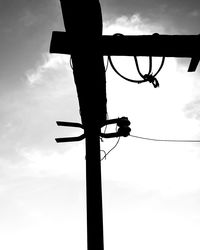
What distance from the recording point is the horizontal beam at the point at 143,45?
133 inches

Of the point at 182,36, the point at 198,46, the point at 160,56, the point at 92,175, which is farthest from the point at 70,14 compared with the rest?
the point at 92,175

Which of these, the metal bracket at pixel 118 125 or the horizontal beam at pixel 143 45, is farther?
the metal bracket at pixel 118 125

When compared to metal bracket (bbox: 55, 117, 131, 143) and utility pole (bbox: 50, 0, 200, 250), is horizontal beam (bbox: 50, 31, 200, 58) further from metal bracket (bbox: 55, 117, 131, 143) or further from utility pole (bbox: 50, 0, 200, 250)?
metal bracket (bbox: 55, 117, 131, 143)

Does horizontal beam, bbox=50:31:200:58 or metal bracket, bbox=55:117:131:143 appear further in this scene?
metal bracket, bbox=55:117:131:143

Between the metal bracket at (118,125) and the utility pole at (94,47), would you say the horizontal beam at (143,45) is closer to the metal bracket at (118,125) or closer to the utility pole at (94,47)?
the utility pole at (94,47)

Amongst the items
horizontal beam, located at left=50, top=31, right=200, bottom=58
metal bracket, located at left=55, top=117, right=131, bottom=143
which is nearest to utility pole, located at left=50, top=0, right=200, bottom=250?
horizontal beam, located at left=50, top=31, right=200, bottom=58

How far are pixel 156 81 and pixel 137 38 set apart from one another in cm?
62

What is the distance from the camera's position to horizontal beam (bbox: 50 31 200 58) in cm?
337

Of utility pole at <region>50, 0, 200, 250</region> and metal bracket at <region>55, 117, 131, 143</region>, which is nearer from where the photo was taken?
utility pole at <region>50, 0, 200, 250</region>

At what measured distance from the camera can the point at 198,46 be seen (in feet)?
11.3

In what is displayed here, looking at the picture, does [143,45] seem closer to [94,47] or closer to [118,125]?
[94,47]

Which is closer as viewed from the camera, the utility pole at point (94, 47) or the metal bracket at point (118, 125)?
the utility pole at point (94, 47)

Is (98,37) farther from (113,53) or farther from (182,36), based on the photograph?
(182,36)

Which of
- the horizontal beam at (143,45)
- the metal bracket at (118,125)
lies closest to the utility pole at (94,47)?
the horizontal beam at (143,45)
